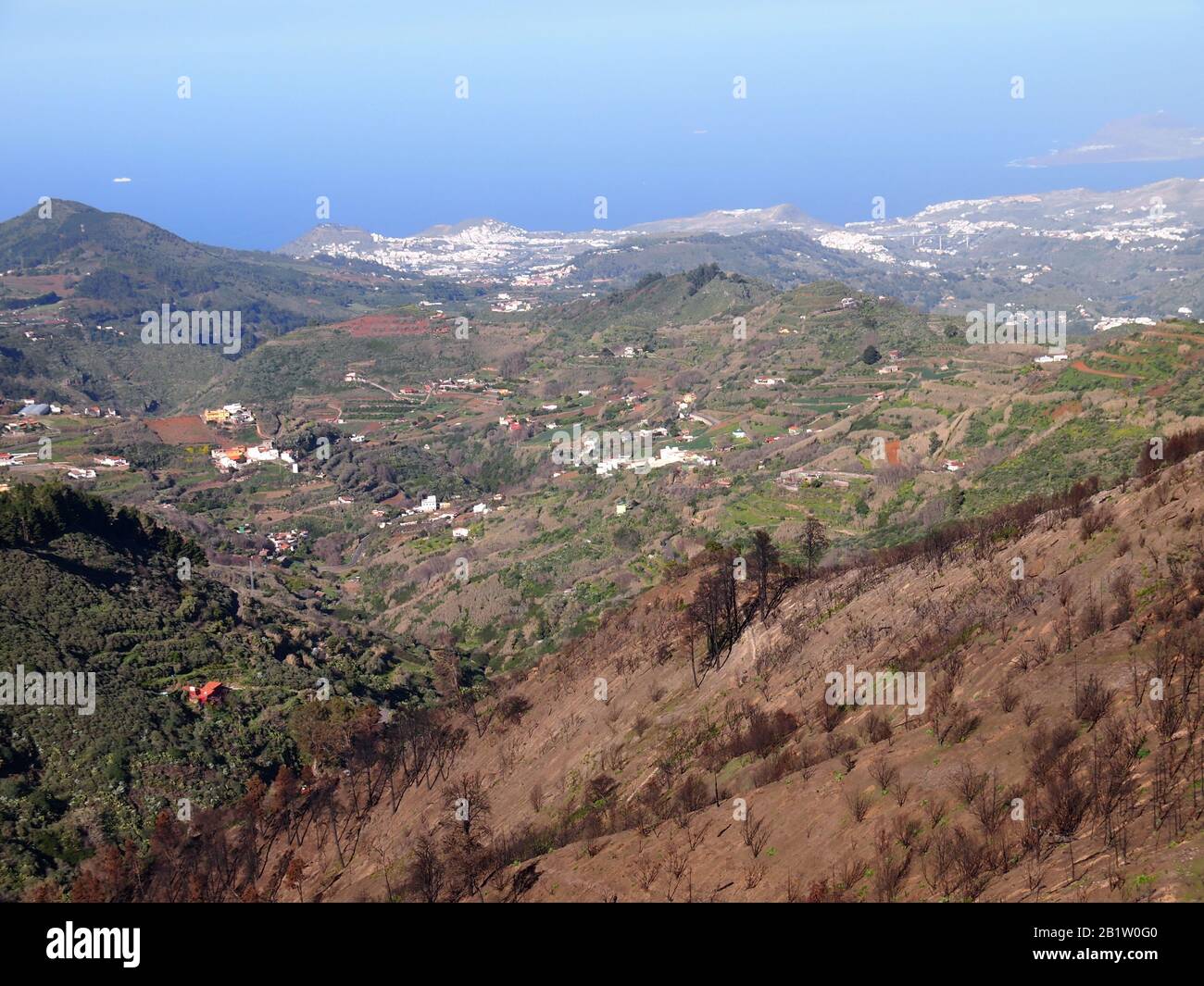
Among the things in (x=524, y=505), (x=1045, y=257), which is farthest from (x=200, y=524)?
(x=1045, y=257)

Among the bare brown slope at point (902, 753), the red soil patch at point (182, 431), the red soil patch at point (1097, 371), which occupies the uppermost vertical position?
the red soil patch at point (1097, 371)

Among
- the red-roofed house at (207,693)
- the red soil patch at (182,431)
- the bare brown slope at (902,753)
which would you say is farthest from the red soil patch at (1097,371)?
the red soil patch at (182,431)

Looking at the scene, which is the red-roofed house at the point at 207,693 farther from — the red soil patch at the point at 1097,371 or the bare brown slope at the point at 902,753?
the red soil patch at the point at 1097,371

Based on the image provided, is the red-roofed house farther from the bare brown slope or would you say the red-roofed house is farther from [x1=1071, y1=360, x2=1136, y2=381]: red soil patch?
[x1=1071, y1=360, x2=1136, y2=381]: red soil patch

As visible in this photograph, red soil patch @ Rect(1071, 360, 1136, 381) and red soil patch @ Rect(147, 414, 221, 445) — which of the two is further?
red soil patch @ Rect(147, 414, 221, 445)

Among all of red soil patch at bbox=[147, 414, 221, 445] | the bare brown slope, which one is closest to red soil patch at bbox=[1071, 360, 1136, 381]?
the bare brown slope

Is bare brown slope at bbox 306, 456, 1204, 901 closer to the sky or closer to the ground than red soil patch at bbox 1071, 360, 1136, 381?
closer to the ground
